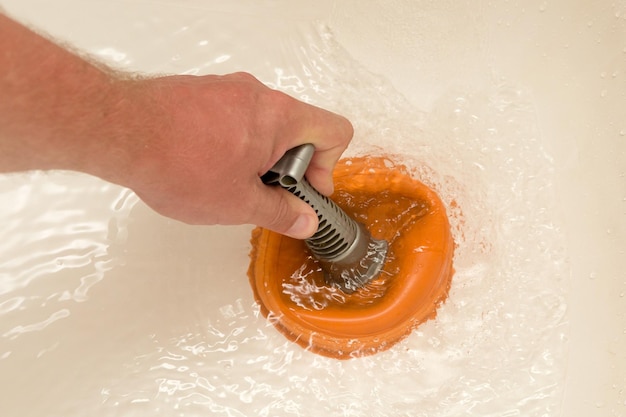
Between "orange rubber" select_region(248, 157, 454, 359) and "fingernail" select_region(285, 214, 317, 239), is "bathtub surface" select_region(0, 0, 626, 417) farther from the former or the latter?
"fingernail" select_region(285, 214, 317, 239)

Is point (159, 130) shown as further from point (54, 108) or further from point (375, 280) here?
point (375, 280)

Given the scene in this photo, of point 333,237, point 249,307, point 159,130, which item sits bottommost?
point 249,307

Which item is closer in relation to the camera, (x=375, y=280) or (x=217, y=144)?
(x=217, y=144)

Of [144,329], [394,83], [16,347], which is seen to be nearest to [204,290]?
[144,329]

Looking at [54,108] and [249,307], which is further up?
[54,108]

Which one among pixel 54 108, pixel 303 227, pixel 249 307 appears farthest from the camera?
pixel 249 307

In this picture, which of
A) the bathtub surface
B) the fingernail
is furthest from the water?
the fingernail

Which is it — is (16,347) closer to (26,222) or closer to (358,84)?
(26,222)

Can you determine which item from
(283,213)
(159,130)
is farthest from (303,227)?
(159,130)

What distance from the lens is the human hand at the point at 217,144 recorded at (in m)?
0.39

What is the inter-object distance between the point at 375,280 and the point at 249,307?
122 millimetres

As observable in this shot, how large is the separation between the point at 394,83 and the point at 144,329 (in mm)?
337

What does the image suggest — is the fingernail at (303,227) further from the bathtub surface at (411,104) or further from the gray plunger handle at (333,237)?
the bathtub surface at (411,104)

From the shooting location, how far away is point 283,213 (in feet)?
1.50
